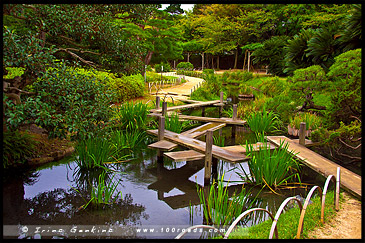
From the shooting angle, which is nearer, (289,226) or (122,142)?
(289,226)

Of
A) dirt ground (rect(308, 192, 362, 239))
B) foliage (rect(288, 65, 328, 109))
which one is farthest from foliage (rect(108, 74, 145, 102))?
dirt ground (rect(308, 192, 362, 239))

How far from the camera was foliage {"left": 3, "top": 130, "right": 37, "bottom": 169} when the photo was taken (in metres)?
6.24

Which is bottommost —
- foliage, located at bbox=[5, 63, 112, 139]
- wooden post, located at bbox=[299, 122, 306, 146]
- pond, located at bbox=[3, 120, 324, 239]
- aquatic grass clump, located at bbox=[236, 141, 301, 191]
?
pond, located at bbox=[3, 120, 324, 239]

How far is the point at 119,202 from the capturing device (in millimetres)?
5277

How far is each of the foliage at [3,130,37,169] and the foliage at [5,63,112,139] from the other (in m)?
1.44

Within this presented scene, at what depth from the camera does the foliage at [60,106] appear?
4699 millimetres

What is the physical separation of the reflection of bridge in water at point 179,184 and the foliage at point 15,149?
103 inches

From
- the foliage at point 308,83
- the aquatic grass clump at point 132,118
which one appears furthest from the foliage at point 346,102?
the aquatic grass clump at point 132,118

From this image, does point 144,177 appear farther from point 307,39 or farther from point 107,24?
point 307,39

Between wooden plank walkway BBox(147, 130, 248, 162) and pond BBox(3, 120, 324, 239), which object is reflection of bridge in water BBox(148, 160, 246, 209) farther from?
wooden plank walkway BBox(147, 130, 248, 162)

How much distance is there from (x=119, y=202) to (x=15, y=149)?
270cm

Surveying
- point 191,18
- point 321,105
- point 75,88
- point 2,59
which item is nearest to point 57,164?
point 75,88

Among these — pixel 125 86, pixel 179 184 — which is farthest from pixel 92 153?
pixel 125 86

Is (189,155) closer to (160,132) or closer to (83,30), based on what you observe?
(160,132)
